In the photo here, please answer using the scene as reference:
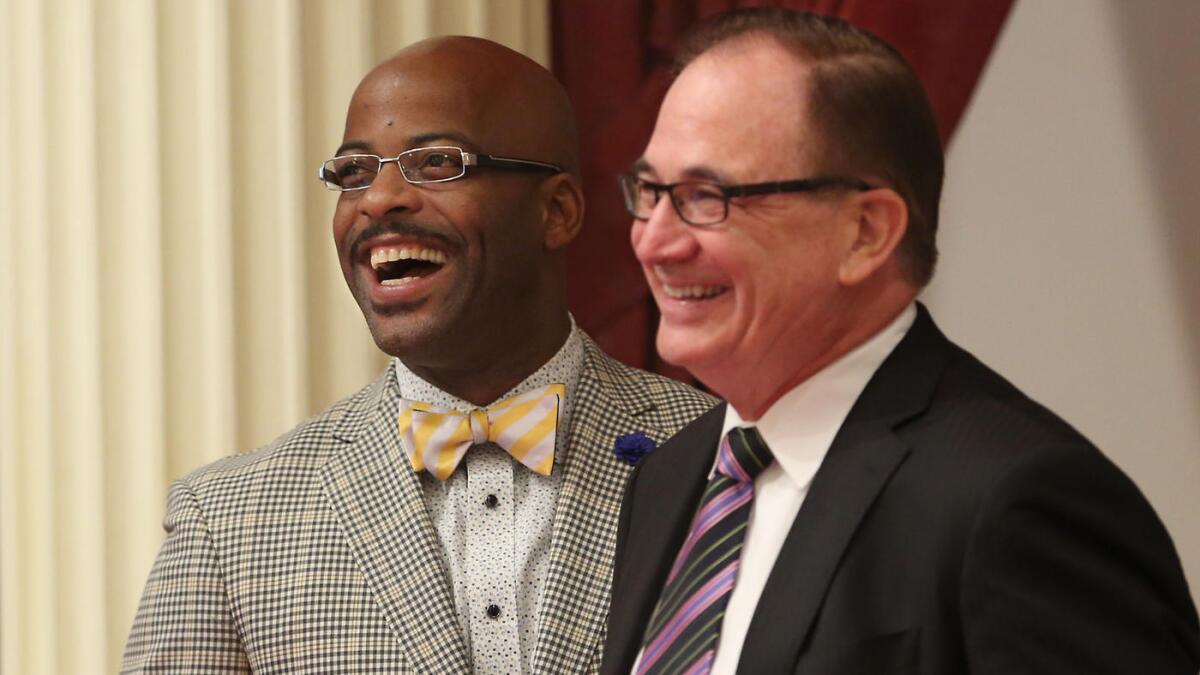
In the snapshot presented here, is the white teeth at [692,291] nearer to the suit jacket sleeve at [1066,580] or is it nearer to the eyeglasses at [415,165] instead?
the suit jacket sleeve at [1066,580]

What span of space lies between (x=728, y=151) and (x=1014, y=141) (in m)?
1.59

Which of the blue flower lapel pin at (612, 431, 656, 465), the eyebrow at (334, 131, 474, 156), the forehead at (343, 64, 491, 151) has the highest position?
the forehead at (343, 64, 491, 151)

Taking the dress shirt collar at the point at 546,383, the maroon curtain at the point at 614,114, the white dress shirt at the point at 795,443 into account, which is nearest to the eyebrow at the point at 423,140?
the dress shirt collar at the point at 546,383

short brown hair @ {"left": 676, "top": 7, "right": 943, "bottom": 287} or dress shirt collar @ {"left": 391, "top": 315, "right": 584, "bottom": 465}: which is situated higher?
short brown hair @ {"left": 676, "top": 7, "right": 943, "bottom": 287}

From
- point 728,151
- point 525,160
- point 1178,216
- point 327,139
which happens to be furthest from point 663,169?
point 1178,216

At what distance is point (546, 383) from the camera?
2250 millimetres

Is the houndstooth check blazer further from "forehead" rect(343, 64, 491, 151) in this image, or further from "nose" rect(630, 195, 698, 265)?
"nose" rect(630, 195, 698, 265)

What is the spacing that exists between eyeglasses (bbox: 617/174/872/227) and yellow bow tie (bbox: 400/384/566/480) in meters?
0.67

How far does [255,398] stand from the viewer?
2648 millimetres

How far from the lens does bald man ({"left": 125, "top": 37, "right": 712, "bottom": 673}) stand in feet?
6.89

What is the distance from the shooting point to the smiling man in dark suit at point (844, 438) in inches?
48.9

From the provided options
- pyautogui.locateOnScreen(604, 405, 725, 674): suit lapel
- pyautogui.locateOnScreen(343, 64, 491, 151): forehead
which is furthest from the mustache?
pyautogui.locateOnScreen(604, 405, 725, 674): suit lapel

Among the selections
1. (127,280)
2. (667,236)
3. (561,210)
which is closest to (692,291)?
(667,236)

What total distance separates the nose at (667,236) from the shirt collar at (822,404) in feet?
0.53
